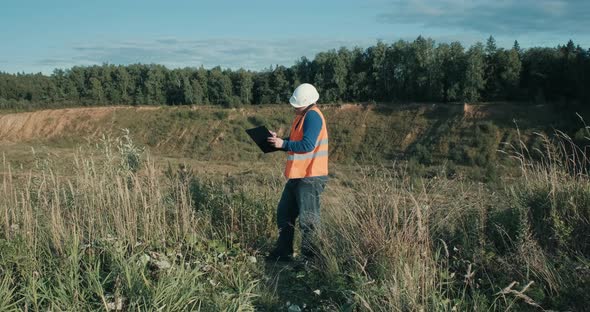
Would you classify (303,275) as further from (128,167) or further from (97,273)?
(128,167)

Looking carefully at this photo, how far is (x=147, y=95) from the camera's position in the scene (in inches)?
2574

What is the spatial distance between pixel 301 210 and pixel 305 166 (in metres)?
0.47

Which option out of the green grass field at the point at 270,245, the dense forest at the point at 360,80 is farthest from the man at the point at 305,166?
the dense forest at the point at 360,80

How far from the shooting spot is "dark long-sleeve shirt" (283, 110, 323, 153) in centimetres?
530

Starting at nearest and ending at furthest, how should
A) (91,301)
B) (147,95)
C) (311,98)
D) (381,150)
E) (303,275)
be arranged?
(91,301) → (303,275) → (311,98) → (381,150) → (147,95)

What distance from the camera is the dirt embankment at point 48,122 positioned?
2234 inches

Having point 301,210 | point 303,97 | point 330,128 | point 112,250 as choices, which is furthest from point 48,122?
point 112,250

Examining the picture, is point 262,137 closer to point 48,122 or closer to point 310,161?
point 310,161

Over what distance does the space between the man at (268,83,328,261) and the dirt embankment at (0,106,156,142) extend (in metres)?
54.3

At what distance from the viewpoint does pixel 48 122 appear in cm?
5947

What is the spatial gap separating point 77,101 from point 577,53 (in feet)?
190

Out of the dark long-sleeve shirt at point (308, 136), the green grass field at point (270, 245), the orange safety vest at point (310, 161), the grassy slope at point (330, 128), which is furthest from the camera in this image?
the grassy slope at point (330, 128)

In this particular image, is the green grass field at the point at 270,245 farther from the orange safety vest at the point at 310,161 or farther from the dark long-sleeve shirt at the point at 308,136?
the dark long-sleeve shirt at the point at 308,136

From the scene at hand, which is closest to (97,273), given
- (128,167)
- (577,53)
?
(128,167)
